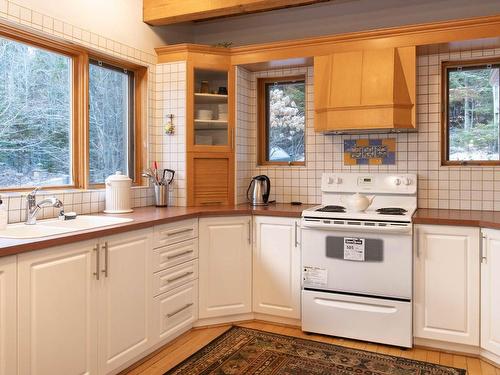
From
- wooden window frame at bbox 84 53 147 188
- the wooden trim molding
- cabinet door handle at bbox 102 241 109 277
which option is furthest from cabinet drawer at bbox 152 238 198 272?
the wooden trim molding

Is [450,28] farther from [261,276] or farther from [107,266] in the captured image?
[107,266]

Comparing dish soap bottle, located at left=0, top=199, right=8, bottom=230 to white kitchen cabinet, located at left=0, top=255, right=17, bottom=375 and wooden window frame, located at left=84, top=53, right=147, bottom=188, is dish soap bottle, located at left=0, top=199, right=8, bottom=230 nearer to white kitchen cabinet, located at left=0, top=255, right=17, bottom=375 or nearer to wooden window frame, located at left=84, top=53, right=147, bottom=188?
white kitchen cabinet, located at left=0, top=255, right=17, bottom=375

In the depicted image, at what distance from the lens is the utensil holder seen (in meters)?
3.51

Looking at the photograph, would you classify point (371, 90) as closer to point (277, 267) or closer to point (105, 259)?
point (277, 267)

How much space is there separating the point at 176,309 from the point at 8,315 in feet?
4.21

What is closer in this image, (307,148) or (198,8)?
(198,8)

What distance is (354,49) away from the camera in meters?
3.26

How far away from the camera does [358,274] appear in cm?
289

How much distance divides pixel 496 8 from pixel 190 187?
2641 millimetres

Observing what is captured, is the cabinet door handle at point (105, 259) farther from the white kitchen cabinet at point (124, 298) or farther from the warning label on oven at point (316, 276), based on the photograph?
the warning label on oven at point (316, 276)

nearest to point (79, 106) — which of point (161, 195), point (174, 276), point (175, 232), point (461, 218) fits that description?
point (161, 195)

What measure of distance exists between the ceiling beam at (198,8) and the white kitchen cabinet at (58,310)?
6.78 feet

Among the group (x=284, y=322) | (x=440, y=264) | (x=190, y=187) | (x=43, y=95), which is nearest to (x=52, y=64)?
(x=43, y=95)

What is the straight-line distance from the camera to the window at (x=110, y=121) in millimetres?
3213
